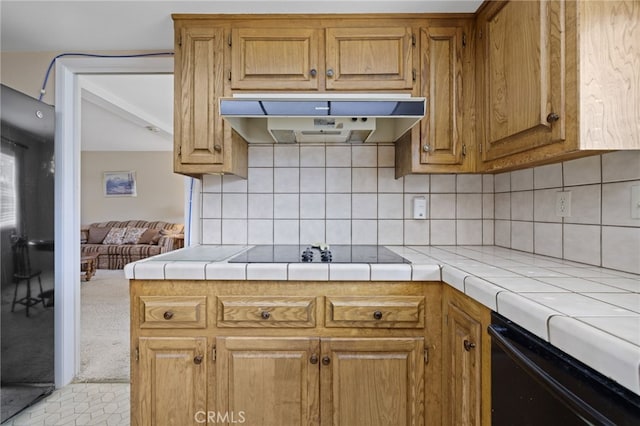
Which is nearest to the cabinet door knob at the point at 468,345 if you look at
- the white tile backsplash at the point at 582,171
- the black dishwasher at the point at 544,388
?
the black dishwasher at the point at 544,388

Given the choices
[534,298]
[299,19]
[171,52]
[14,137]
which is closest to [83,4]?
[171,52]

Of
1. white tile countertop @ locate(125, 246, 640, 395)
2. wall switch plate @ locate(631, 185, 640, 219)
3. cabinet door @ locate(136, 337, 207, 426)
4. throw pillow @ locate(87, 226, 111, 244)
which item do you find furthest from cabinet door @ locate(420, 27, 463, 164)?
throw pillow @ locate(87, 226, 111, 244)

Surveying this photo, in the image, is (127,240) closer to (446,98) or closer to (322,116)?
(322,116)

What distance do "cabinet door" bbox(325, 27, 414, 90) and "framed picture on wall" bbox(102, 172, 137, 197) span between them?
6666 millimetres

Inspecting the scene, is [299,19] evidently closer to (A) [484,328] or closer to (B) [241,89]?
(B) [241,89]

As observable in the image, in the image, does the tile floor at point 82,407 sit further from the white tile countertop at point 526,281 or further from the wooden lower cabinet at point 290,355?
the white tile countertop at point 526,281

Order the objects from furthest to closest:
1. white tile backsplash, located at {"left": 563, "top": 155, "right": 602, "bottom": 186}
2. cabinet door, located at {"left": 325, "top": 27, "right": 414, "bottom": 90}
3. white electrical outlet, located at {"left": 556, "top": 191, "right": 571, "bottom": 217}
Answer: cabinet door, located at {"left": 325, "top": 27, "right": 414, "bottom": 90}
white electrical outlet, located at {"left": 556, "top": 191, "right": 571, "bottom": 217}
white tile backsplash, located at {"left": 563, "top": 155, "right": 602, "bottom": 186}

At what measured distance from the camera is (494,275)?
1.05 meters

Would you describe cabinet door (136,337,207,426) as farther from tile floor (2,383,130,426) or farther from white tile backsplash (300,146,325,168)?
white tile backsplash (300,146,325,168)

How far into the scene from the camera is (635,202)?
1.05 metres

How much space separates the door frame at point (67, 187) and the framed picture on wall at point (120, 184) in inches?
214

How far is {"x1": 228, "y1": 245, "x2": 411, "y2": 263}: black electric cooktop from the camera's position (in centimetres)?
135

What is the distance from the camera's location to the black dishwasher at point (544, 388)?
53cm

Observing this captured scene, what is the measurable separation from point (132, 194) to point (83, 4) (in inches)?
242
